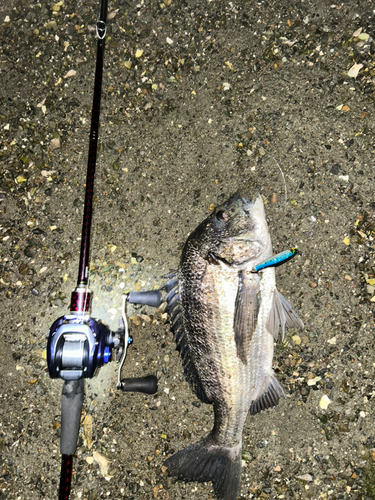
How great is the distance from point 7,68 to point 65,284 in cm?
197

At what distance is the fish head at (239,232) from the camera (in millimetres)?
2291

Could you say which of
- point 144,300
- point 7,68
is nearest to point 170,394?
point 144,300

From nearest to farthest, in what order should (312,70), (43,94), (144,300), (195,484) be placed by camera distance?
1. (144,300)
2. (195,484)
3. (312,70)
4. (43,94)

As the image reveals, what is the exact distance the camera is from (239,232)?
7.63 feet

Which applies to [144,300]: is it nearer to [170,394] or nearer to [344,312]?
[170,394]

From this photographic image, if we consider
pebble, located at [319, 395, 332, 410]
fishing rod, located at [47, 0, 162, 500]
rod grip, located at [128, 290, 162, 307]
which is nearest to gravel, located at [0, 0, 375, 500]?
pebble, located at [319, 395, 332, 410]

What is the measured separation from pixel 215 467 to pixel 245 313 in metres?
1.11

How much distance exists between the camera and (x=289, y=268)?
104 inches

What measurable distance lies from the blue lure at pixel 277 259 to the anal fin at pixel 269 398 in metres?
0.81

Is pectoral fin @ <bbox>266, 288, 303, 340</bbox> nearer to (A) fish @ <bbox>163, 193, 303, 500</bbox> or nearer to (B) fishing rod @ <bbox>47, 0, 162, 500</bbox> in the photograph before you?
(A) fish @ <bbox>163, 193, 303, 500</bbox>

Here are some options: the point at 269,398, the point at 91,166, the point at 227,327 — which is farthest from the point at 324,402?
the point at 91,166

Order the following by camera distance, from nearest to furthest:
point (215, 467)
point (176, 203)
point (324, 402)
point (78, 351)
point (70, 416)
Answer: point (78, 351), point (70, 416), point (215, 467), point (324, 402), point (176, 203)

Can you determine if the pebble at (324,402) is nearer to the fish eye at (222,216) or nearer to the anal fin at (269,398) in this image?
the anal fin at (269,398)

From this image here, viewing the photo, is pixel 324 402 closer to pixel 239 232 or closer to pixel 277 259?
pixel 277 259
